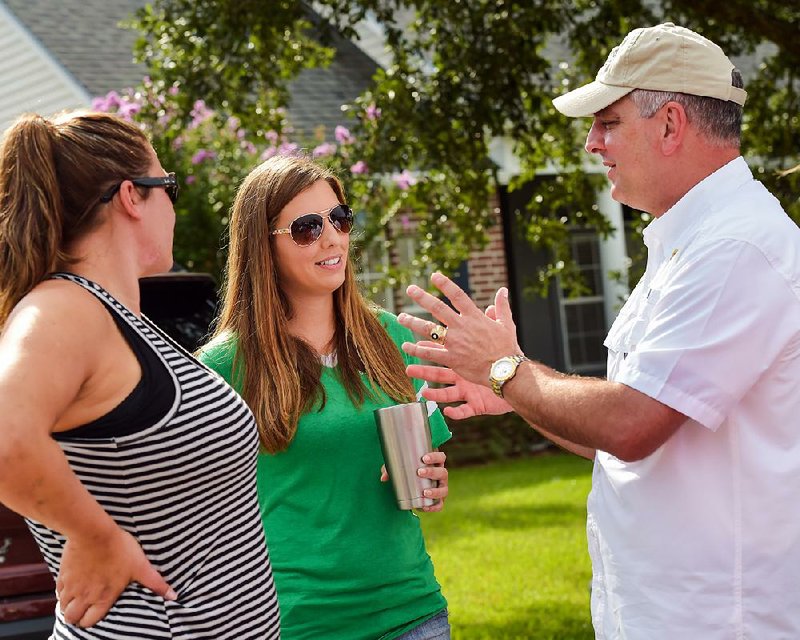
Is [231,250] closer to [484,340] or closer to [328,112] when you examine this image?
[484,340]

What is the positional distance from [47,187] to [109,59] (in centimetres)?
1490

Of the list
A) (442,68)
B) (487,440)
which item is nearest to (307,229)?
(442,68)

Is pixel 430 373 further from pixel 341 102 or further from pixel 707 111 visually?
pixel 341 102

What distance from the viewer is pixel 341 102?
17.4 meters

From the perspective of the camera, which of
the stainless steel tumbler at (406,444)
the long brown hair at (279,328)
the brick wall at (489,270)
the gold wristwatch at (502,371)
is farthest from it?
the brick wall at (489,270)

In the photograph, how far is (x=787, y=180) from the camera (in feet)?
26.7

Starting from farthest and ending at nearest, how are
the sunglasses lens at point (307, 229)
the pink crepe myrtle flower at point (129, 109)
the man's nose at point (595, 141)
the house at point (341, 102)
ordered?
the house at point (341, 102), the pink crepe myrtle flower at point (129, 109), the sunglasses lens at point (307, 229), the man's nose at point (595, 141)

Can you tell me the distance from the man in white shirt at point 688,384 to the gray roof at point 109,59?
1341cm

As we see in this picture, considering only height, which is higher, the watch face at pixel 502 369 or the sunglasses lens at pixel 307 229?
the sunglasses lens at pixel 307 229

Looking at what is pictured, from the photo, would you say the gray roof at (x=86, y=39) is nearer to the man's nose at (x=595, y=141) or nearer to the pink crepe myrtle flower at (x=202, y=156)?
the pink crepe myrtle flower at (x=202, y=156)

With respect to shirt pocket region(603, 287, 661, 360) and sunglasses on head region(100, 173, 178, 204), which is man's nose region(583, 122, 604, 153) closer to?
shirt pocket region(603, 287, 661, 360)

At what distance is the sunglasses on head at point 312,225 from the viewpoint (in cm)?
356

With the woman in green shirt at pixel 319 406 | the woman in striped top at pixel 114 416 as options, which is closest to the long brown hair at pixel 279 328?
the woman in green shirt at pixel 319 406

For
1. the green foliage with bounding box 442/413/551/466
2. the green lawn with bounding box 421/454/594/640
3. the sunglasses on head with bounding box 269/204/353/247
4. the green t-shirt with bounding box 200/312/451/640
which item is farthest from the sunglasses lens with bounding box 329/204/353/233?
the green foliage with bounding box 442/413/551/466
